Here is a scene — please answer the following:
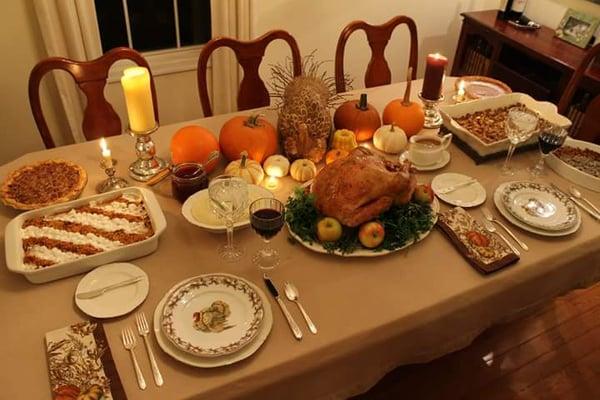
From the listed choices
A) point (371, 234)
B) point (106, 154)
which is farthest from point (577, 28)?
point (106, 154)

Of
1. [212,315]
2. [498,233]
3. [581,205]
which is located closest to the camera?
[212,315]

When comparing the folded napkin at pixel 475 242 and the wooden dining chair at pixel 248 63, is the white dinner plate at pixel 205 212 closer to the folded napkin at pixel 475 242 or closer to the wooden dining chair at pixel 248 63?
the folded napkin at pixel 475 242

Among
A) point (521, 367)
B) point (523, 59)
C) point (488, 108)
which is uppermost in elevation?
point (488, 108)

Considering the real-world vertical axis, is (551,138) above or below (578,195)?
above

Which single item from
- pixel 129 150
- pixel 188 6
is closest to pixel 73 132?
pixel 188 6

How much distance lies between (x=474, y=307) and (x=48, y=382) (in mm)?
883

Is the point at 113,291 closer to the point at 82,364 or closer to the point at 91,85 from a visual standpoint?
the point at 82,364

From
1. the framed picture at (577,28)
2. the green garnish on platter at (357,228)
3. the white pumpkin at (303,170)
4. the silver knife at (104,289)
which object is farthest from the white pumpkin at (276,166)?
the framed picture at (577,28)

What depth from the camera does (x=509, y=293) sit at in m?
1.18

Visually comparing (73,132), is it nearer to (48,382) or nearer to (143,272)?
(143,272)

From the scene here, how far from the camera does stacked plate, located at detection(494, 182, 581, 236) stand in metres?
1.26

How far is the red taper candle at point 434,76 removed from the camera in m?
1.57

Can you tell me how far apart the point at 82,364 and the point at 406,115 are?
44.8 inches

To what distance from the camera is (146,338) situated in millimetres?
964
